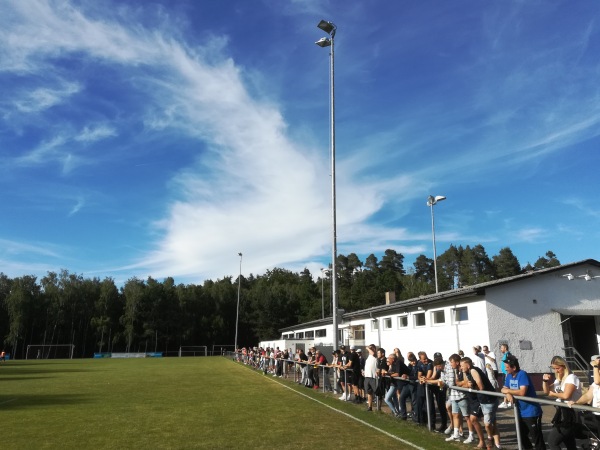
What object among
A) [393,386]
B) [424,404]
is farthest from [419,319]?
[424,404]

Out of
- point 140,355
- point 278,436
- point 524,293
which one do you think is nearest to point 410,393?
point 278,436

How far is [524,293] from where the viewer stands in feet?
60.1

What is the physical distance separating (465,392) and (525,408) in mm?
1797

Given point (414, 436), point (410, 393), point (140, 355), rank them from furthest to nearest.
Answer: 1. point (140, 355)
2. point (410, 393)
3. point (414, 436)

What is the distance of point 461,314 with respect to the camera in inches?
763

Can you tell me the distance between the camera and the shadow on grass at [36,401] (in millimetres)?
13739

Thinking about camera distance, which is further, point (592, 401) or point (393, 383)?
point (393, 383)

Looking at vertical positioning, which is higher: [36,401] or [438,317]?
[438,317]

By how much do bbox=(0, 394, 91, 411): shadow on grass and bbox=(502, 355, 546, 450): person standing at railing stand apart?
41.9 ft

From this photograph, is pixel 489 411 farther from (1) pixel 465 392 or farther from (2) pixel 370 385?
(2) pixel 370 385

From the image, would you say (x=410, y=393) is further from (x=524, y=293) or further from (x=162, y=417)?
(x=524, y=293)

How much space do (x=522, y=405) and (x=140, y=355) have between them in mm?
65214

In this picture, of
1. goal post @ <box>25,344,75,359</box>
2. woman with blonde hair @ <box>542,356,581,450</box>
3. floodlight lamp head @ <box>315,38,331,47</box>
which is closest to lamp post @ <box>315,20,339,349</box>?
floodlight lamp head @ <box>315,38,331,47</box>

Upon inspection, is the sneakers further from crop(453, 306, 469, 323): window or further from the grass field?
crop(453, 306, 469, 323): window
